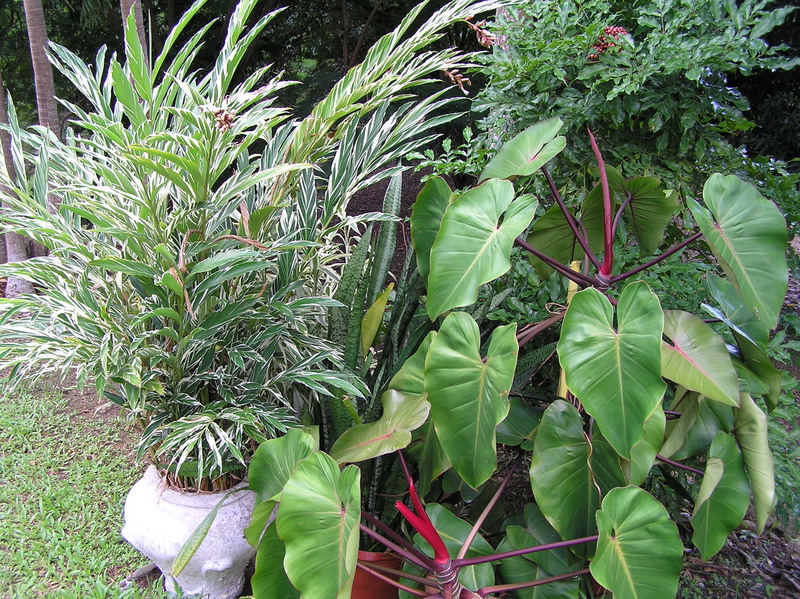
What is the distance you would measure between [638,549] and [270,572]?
0.77 meters

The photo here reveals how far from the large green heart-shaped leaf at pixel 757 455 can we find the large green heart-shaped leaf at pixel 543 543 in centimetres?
41

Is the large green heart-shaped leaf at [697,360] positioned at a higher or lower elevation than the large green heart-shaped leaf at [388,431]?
higher

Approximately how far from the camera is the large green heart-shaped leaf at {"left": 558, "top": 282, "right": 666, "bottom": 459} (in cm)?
113

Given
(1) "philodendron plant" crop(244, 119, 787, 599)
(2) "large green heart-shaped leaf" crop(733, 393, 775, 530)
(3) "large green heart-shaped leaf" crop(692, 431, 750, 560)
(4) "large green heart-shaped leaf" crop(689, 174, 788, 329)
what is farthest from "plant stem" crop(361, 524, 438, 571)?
(4) "large green heart-shaped leaf" crop(689, 174, 788, 329)

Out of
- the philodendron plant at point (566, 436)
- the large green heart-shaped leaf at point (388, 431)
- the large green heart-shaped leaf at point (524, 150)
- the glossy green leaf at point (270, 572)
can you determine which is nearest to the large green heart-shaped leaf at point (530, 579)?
the philodendron plant at point (566, 436)

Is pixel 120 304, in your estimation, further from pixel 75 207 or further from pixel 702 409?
pixel 702 409

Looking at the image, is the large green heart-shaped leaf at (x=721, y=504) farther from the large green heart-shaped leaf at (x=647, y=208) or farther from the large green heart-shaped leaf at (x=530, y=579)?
the large green heart-shaped leaf at (x=647, y=208)

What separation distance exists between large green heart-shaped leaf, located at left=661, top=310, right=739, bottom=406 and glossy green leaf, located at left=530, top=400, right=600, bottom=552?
234mm

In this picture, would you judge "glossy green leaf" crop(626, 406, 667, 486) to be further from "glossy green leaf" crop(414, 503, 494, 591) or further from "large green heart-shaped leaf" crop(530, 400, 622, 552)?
"glossy green leaf" crop(414, 503, 494, 591)

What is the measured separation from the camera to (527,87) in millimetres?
1990

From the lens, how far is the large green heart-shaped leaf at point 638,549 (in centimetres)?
115

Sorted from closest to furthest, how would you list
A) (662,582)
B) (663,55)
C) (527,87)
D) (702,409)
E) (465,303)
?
(662,582) → (465,303) → (702,409) → (663,55) → (527,87)

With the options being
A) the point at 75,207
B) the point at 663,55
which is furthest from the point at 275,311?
the point at 663,55

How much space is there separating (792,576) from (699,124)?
1480 millimetres
